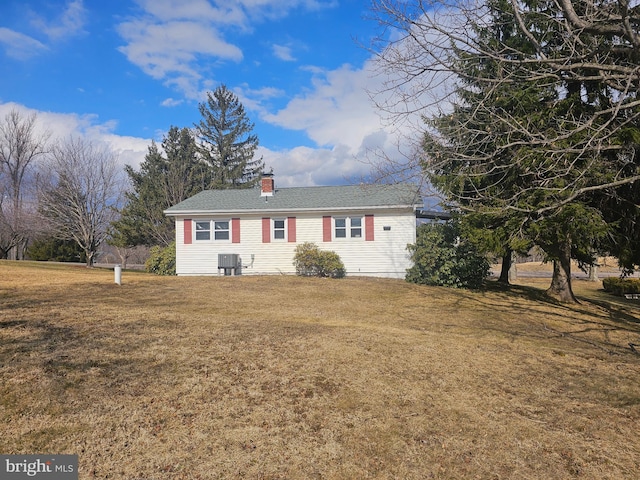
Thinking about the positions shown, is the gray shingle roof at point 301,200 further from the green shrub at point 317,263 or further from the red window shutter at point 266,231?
the green shrub at point 317,263

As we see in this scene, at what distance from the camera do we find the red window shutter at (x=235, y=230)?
→ 18.2m

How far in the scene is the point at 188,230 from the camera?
18.4 metres

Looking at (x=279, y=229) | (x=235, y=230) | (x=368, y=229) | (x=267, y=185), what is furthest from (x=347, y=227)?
(x=235, y=230)

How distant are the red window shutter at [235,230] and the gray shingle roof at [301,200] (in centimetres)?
58

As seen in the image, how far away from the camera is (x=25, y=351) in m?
4.76

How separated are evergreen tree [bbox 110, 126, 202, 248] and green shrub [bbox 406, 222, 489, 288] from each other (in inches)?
679

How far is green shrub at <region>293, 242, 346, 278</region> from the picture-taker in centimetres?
1680

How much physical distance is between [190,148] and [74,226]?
45.2 feet

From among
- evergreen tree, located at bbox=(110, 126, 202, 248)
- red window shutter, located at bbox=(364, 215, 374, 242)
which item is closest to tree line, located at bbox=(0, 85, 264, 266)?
evergreen tree, located at bbox=(110, 126, 202, 248)

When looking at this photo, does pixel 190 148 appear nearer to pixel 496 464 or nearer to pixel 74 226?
pixel 74 226

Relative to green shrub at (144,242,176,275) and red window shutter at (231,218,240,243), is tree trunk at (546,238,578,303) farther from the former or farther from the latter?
green shrub at (144,242,176,275)

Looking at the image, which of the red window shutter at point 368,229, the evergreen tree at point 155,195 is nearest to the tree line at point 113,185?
the evergreen tree at point 155,195

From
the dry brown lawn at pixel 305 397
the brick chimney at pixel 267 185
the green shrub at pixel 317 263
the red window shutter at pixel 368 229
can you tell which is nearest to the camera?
the dry brown lawn at pixel 305 397

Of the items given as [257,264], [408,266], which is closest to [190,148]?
[257,264]
